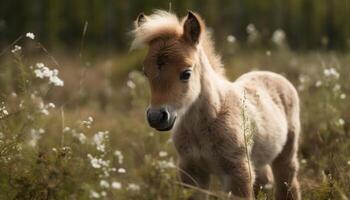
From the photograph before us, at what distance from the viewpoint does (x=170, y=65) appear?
568 cm

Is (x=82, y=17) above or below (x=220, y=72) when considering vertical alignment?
above

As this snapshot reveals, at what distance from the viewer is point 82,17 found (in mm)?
19531

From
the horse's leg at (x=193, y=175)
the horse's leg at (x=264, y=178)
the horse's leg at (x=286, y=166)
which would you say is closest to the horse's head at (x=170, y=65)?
the horse's leg at (x=193, y=175)

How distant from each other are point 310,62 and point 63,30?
824 cm

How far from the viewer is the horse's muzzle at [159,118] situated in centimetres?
546

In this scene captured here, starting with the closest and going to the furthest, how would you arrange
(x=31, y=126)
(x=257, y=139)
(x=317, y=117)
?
1. (x=31, y=126)
2. (x=257, y=139)
3. (x=317, y=117)

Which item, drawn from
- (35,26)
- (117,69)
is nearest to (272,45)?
(117,69)

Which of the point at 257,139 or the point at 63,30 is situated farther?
the point at 63,30

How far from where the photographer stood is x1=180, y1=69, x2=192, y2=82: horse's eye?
575 cm

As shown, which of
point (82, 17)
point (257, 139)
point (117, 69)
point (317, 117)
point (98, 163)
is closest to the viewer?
point (98, 163)

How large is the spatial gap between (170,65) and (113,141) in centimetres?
410

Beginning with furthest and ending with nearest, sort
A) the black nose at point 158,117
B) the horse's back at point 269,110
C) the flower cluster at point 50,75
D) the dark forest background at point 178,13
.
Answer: the dark forest background at point 178,13, the horse's back at point 269,110, the black nose at point 158,117, the flower cluster at point 50,75

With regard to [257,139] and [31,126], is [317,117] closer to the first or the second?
[257,139]

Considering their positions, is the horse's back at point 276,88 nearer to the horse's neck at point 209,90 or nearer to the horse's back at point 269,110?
the horse's back at point 269,110
